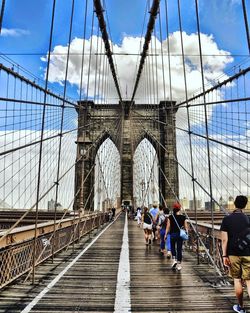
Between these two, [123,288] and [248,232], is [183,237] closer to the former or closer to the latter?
[123,288]

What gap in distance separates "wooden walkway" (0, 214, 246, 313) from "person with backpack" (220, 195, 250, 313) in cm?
24

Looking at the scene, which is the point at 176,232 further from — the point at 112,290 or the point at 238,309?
the point at 238,309

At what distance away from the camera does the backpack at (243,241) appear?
282cm

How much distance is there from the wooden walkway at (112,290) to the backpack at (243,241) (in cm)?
53

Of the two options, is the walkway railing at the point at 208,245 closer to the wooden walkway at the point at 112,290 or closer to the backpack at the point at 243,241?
the wooden walkway at the point at 112,290

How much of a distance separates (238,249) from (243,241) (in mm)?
77

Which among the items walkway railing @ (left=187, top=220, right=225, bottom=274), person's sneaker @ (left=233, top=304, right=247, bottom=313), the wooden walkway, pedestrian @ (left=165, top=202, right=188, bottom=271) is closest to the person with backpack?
person's sneaker @ (left=233, top=304, right=247, bottom=313)

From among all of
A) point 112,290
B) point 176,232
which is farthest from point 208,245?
point 112,290

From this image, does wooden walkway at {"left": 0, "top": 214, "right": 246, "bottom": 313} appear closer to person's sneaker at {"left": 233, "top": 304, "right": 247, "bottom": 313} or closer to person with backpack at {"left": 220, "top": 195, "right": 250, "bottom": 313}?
person's sneaker at {"left": 233, "top": 304, "right": 247, "bottom": 313}

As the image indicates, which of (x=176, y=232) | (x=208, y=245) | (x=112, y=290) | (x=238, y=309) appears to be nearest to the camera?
(x=238, y=309)

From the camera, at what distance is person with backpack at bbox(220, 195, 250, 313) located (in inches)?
111

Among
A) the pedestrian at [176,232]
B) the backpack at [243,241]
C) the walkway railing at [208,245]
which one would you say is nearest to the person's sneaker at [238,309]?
the backpack at [243,241]

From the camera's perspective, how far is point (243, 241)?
2828 mm

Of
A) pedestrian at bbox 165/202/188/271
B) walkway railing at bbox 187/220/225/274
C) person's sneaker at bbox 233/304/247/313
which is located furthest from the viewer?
walkway railing at bbox 187/220/225/274
